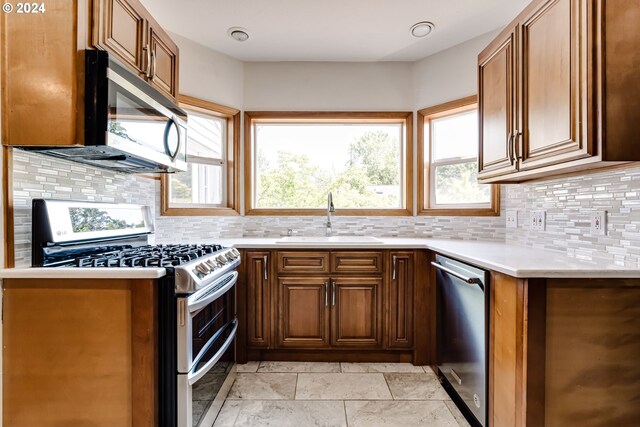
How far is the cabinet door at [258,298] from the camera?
225cm

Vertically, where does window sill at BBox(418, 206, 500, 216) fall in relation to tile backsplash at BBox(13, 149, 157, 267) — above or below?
below

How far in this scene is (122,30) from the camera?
1474 mm

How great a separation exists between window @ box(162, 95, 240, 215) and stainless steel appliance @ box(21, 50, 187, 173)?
0.76 m

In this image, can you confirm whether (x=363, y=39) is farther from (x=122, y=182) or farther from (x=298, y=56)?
(x=122, y=182)

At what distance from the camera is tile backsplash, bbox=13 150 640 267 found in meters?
1.35

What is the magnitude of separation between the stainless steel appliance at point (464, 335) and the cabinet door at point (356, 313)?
43 centimetres

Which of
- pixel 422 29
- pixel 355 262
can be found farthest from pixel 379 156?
pixel 355 262

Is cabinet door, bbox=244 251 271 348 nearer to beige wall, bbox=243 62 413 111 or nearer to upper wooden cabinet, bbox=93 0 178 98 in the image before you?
upper wooden cabinet, bbox=93 0 178 98

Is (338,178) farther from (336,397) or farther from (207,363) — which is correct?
(207,363)

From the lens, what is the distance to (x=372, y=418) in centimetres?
170

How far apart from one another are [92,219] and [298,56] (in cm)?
206

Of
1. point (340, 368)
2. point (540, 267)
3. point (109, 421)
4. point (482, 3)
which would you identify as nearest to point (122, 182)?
point (109, 421)

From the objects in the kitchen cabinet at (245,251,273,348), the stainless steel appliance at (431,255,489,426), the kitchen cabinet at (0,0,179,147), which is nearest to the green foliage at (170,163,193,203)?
the kitchen cabinet at (245,251,273,348)

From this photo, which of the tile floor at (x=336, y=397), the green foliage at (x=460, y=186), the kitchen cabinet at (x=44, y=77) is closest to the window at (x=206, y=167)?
the kitchen cabinet at (x=44, y=77)
